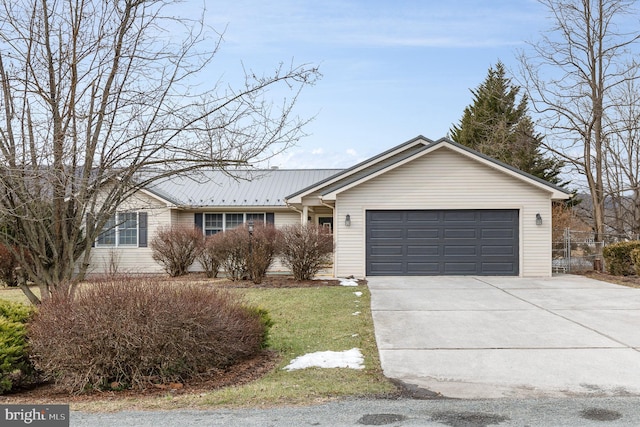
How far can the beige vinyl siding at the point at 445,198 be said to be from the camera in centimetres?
1731

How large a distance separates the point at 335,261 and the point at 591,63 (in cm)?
1285

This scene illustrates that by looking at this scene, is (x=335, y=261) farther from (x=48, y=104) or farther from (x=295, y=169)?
(x=48, y=104)

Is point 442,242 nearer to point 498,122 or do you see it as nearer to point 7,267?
point 7,267

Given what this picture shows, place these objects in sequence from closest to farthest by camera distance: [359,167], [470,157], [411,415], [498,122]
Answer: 1. [411,415]
2. [470,157]
3. [359,167]
4. [498,122]

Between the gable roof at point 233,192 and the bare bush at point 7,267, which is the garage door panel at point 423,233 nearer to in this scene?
the gable roof at point 233,192

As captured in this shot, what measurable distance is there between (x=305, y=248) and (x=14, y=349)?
1078 centimetres

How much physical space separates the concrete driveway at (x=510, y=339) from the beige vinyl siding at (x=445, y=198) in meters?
2.88

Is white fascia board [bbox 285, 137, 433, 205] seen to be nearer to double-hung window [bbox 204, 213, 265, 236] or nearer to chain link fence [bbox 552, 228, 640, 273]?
double-hung window [bbox 204, 213, 265, 236]

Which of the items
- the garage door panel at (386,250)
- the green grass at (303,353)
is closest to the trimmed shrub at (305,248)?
the garage door panel at (386,250)

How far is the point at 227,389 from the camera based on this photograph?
5.95 meters

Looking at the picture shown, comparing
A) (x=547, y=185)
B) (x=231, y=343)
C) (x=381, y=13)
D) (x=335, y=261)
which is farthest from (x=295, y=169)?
(x=231, y=343)

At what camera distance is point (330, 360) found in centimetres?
729

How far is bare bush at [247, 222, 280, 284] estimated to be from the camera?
16281 mm

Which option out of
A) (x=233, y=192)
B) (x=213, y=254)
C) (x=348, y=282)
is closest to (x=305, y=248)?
(x=348, y=282)
